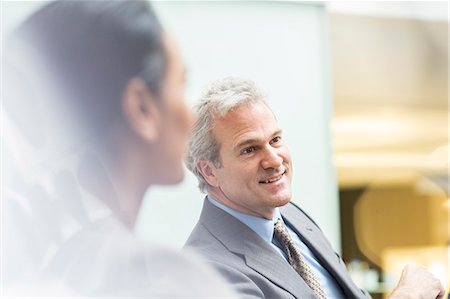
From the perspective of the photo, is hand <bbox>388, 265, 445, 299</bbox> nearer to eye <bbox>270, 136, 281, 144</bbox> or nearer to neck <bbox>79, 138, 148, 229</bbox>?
eye <bbox>270, 136, 281, 144</bbox>

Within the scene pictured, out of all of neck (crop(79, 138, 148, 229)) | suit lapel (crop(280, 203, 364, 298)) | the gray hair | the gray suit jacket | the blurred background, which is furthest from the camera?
the blurred background

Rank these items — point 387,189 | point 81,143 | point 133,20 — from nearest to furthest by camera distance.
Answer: point 133,20 → point 81,143 → point 387,189

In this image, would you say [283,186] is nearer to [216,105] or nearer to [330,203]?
[216,105]

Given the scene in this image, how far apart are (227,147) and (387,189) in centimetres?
218

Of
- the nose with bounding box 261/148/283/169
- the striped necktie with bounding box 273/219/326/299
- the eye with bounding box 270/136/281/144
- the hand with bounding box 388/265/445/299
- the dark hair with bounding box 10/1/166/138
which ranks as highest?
the dark hair with bounding box 10/1/166/138

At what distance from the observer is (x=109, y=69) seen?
1.31m

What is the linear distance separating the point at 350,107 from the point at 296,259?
1.57 metres

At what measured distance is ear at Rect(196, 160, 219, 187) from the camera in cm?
186

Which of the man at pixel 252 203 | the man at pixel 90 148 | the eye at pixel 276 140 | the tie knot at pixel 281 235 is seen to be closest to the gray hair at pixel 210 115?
the man at pixel 252 203

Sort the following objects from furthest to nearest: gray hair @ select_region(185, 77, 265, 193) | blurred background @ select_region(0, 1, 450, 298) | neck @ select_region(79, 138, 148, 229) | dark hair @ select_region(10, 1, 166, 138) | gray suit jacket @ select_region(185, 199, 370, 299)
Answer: blurred background @ select_region(0, 1, 450, 298)
gray hair @ select_region(185, 77, 265, 193)
gray suit jacket @ select_region(185, 199, 370, 299)
neck @ select_region(79, 138, 148, 229)
dark hair @ select_region(10, 1, 166, 138)

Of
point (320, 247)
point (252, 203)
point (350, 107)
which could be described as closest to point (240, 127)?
point (252, 203)

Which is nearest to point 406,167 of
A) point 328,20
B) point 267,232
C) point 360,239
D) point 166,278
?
point 360,239

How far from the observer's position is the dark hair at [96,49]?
1258 millimetres

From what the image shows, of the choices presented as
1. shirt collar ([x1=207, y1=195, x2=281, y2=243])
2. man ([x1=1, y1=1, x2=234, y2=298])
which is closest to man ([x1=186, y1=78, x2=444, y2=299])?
shirt collar ([x1=207, y1=195, x2=281, y2=243])
